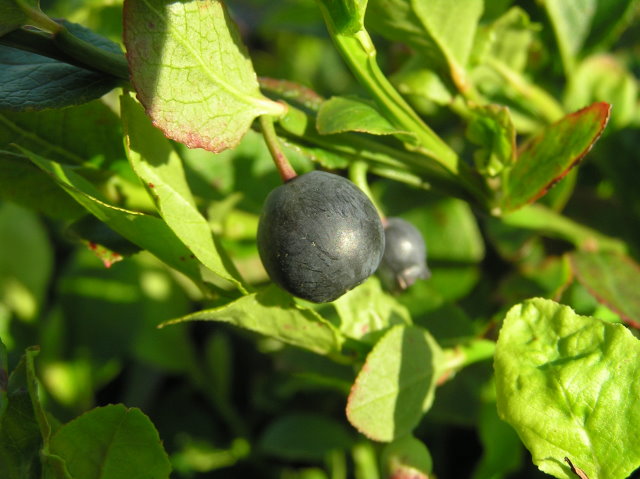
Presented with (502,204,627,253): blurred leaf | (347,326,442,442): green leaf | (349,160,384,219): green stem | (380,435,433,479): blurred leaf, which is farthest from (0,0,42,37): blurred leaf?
(502,204,627,253): blurred leaf

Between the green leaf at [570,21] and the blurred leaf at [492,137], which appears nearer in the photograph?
the blurred leaf at [492,137]

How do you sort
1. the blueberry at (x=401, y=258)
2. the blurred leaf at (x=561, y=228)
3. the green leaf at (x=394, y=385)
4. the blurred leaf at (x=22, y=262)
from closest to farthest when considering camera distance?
the green leaf at (x=394, y=385) → the blueberry at (x=401, y=258) → the blurred leaf at (x=561, y=228) → the blurred leaf at (x=22, y=262)

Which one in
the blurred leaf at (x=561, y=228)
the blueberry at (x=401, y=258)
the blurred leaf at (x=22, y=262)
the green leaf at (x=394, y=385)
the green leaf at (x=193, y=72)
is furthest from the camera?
the blurred leaf at (x=22, y=262)

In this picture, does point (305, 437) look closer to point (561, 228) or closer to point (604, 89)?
point (561, 228)

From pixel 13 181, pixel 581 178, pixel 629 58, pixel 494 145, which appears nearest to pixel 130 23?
pixel 13 181

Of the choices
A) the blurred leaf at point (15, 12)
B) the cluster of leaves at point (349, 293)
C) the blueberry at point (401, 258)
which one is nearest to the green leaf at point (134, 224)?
the cluster of leaves at point (349, 293)

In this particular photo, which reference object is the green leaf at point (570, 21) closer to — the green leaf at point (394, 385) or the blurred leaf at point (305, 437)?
the green leaf at point (394, 385)

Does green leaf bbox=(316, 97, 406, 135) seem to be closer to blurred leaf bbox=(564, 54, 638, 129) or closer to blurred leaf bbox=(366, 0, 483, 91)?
blurred leaf bbox=(366, 0, 483, 91)

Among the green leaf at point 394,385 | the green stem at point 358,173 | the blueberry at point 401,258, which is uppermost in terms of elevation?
the green stem at point 358,173
